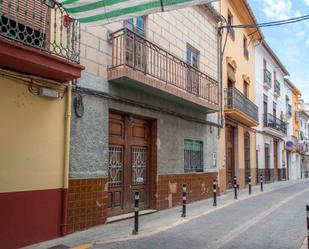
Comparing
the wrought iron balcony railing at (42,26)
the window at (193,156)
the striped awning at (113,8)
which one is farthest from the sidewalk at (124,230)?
the striped awning at (113,8)

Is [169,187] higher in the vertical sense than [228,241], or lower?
higher

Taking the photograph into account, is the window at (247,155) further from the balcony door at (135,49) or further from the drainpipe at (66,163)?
the drainpipe at (66,163)

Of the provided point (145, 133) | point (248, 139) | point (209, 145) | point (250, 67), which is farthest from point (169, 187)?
point (250, 67)

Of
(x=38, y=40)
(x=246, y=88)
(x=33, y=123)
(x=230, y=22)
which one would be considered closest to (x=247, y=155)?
(x=246, y=88)

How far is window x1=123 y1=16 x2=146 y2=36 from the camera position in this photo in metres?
11.0

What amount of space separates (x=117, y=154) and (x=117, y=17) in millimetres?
5141

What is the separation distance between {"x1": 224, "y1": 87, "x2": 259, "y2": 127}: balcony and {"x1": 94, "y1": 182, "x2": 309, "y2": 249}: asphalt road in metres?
6.86

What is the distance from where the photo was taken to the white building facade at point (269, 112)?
84.9 ft

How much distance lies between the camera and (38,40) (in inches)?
293

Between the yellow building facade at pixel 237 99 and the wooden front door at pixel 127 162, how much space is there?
6.21 meters

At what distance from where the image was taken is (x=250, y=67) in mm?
23984

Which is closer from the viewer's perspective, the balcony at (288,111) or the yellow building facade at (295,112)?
the balcony at (288,111)

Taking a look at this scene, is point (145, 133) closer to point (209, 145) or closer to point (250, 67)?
point (209, 145)

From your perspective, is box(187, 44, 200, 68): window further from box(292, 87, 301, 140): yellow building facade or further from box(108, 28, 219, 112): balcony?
box(292, 87, 301, 140): yellow building facade
